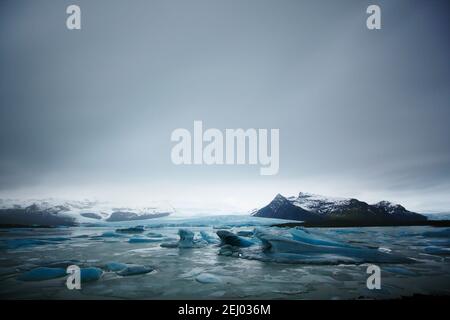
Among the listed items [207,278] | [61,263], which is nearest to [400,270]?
[207,278]

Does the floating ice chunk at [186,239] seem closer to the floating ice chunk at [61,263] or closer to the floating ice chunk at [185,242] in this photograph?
the floating ice chunk at [185,242]

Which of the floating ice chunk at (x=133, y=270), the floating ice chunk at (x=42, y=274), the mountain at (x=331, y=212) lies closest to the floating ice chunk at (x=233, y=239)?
the floating ice chunk at (x=133, y=270)

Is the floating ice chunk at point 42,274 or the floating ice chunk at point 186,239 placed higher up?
the floating ice chunk at point 42,274

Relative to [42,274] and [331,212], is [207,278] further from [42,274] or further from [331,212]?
[331,212]

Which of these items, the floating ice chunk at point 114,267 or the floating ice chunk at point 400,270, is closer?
the floating ice chunk at point 400,270

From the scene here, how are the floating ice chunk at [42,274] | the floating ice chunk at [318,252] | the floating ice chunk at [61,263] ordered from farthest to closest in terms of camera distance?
the floating ice chunk at [318,252]
the floating ice chunk at [61,263]
the floating ice chunk at [42,274]

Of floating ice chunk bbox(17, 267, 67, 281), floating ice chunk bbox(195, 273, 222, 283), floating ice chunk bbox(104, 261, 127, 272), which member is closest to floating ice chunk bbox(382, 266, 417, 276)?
floating ice chunk bbox(195, 273, 222, 283)

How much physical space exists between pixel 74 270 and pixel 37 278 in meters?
1.22

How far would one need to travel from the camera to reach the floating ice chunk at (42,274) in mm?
7566

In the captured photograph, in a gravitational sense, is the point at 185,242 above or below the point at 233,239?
below

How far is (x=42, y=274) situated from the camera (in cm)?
777

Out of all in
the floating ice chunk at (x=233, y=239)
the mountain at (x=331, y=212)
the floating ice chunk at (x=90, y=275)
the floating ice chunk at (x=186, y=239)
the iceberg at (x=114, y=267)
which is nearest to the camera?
the floating ice chunk at (x=90, y=275)

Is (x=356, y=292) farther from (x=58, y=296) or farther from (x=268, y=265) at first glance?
(x=58, y=296)
